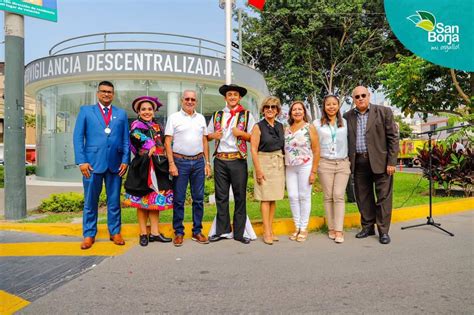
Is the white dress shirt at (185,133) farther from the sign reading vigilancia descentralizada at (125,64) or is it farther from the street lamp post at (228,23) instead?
the sign reading vigilancia descentralizada at (125,64)

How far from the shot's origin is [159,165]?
4621 mm

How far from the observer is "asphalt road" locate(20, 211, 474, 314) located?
2.85 metres

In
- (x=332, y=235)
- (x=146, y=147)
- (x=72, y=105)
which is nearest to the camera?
(x=146, y=147)

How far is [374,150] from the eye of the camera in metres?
4.82

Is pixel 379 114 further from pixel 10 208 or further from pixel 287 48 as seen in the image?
pixel 287 48

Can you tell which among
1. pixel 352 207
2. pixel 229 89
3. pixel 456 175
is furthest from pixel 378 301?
pixel 456 175

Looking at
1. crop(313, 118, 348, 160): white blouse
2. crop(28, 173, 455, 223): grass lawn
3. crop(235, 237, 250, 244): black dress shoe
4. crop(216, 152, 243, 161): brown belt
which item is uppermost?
crop(313, 118, 348, 160): white blouse

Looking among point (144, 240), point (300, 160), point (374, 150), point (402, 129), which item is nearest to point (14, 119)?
point (144, 240)

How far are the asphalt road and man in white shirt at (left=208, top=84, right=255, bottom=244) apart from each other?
0.96ft

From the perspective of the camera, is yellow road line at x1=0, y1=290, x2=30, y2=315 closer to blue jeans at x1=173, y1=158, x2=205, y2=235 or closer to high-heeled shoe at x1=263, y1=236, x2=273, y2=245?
blue jeans at x1=173, y1=158, x2=205, y2=235

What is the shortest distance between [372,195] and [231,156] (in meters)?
2.07

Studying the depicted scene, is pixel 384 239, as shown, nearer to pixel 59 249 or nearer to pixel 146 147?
pixel 146 147

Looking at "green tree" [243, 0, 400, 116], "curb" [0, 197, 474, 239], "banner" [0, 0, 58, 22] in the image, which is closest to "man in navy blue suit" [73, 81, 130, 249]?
"curb" [0, 197, 474, 239]

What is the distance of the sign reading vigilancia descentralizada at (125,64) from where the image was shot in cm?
1342
